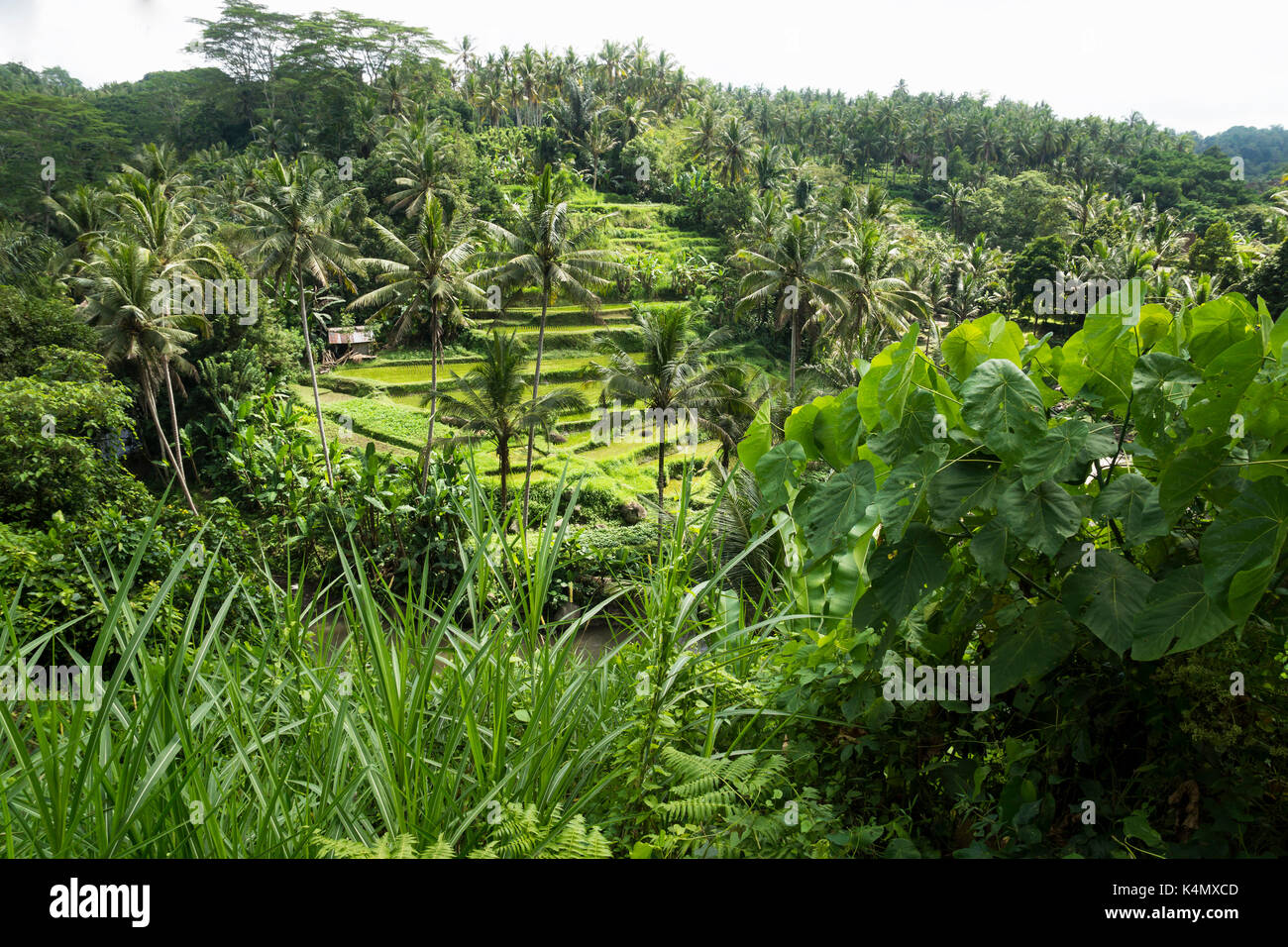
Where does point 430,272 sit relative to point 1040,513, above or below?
above

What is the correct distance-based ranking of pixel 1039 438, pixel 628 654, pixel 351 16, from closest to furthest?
pixel 1039 438 → pixel 628 654 → pixel 351 16

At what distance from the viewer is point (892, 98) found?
69625mm

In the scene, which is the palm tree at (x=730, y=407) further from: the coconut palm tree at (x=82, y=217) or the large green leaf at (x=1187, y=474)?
the coconut palm tree at (x=82, y=217)

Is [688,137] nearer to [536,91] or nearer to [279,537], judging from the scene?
[536,91]

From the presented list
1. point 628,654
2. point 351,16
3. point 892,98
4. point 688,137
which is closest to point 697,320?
point 688,137

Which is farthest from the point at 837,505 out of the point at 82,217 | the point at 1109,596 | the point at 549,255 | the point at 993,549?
the point at 82,217

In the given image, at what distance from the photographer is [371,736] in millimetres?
996

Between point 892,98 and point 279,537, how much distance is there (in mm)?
68952

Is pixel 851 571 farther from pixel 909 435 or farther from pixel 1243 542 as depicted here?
pixel 1243 542

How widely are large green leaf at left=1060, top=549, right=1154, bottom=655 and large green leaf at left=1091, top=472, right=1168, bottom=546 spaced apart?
38mm

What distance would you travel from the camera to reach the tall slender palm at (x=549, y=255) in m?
20.6

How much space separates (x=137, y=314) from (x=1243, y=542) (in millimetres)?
22336

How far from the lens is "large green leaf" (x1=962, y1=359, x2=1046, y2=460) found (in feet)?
3.01

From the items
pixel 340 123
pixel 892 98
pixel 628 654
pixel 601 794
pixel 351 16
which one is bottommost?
pixel 601 794
